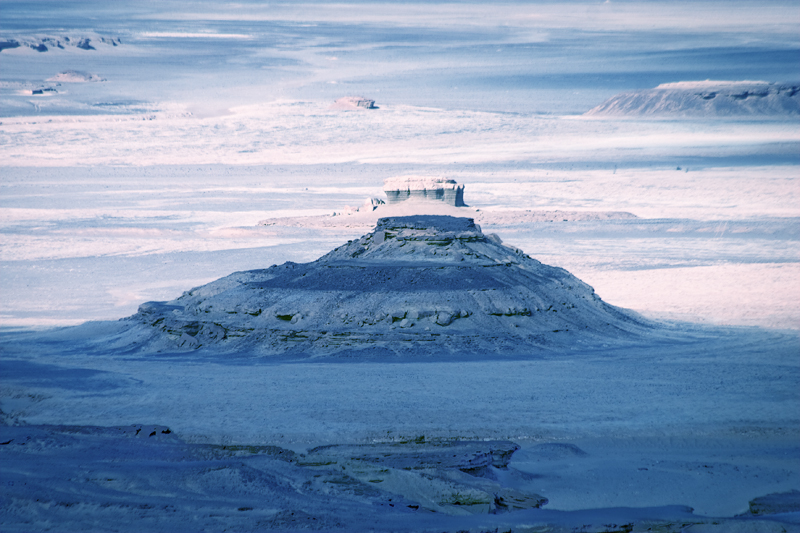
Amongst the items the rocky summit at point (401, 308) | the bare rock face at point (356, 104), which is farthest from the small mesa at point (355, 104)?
the rocky summit at point (401, 308)

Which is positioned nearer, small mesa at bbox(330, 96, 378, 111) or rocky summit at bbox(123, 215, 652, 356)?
rocky summit at bbox(123, 215, 652, 356)

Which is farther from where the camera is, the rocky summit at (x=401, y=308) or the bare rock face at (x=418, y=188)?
the bare rock face at (x=418, y=188)

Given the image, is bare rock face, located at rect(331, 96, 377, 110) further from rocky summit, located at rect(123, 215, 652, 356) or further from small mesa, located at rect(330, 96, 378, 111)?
rocky summit, located at rect(123, 215, 652, 356)

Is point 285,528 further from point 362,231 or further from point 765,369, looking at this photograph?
point 362,231

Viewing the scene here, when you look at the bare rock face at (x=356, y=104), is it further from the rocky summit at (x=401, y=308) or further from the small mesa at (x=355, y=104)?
the rocky summit at (x=401, y=308)

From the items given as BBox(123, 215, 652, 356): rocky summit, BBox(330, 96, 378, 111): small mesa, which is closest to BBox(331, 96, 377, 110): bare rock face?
BBox(330, 96, 378, 111): small mesa

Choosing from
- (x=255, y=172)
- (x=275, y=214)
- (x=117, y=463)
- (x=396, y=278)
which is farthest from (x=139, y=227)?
(x=117, y=463)
